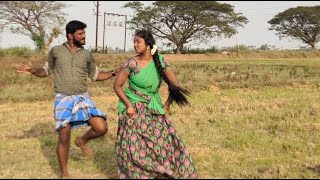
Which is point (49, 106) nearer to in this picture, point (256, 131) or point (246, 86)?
point (256, 131)

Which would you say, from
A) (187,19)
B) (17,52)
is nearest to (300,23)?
(187,19)

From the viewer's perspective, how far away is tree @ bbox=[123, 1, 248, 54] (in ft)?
133

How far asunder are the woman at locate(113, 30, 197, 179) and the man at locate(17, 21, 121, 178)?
39 centimetres

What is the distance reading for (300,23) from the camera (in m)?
45.4

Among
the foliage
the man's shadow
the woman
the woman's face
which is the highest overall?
the woman's face

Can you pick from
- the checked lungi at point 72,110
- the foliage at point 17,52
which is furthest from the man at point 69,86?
the foliage at point 17,52

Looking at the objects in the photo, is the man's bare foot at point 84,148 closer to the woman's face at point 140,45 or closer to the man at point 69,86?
the man at point 69,86

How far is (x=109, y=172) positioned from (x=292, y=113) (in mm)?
4757

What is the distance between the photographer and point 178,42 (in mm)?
43062

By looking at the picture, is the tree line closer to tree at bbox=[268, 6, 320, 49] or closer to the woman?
tree at bbox=[268, 6, 320, 49]

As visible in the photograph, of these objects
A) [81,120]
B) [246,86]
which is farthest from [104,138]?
[246,86]

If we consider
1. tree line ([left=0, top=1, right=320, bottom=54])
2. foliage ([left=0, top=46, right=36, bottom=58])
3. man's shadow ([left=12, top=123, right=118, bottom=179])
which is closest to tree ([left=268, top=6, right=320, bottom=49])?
tree line ([left=0, top=1, right=320, bottom=54])

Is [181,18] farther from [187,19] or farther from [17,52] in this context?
[17,52]

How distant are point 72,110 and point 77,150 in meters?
1.49
